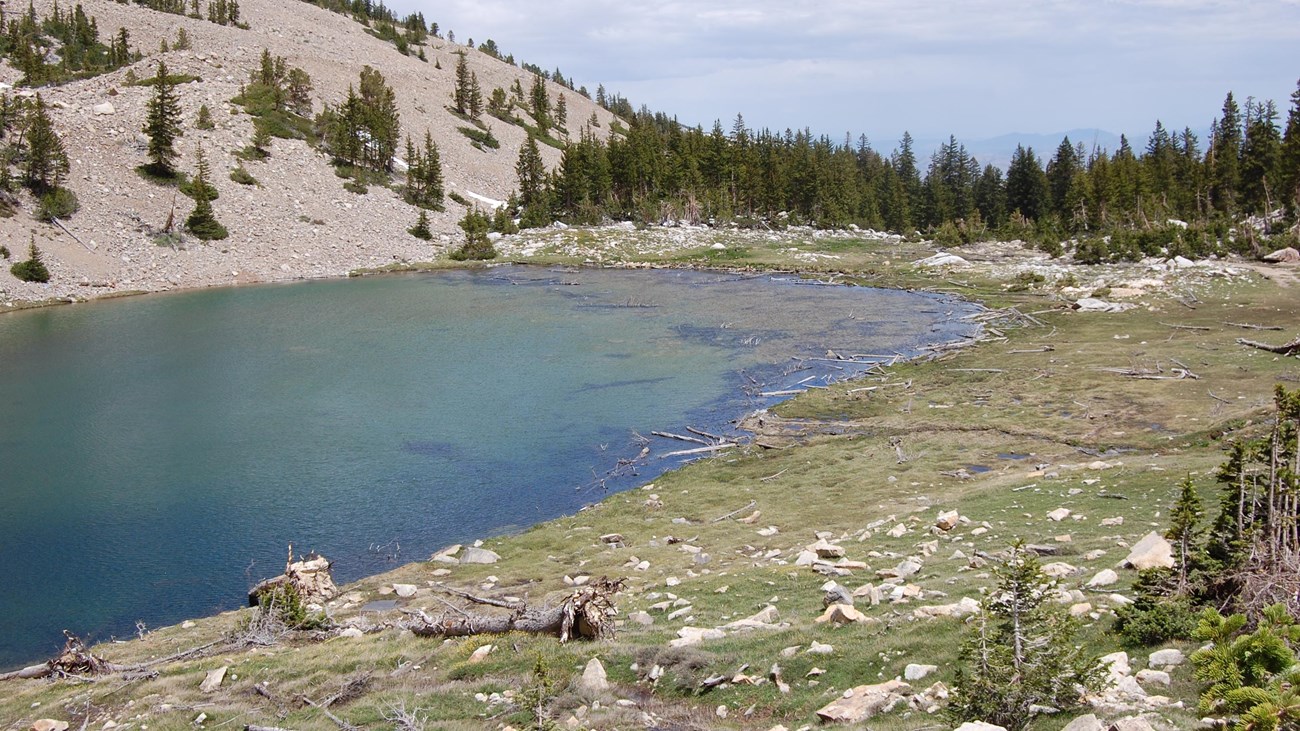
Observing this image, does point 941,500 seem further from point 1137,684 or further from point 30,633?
point 30,633

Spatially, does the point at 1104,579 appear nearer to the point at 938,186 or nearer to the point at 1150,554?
the point at 1150,554

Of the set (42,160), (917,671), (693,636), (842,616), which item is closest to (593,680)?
(693,636)

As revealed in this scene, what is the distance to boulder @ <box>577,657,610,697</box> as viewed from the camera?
11.2m

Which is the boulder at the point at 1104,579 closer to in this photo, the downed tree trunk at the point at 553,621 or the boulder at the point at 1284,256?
the downed tree trunk at the point at 553,621

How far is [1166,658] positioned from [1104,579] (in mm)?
3278

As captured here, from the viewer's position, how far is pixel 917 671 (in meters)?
9.89

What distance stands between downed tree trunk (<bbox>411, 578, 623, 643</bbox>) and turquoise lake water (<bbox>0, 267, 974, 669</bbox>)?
264 inches

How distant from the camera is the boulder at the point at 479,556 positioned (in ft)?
66.0

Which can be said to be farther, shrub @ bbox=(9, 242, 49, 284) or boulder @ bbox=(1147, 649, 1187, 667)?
shrub @ bbox=(9, 242, 49, 284)

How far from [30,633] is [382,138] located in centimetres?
8918

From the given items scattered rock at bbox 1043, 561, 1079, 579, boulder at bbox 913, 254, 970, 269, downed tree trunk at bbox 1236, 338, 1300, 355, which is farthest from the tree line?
scattered rock at bbox 1043, 561, 1079, 579

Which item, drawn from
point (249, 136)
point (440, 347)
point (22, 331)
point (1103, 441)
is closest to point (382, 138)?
point (249, 136)

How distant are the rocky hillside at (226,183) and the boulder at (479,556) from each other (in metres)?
54.5

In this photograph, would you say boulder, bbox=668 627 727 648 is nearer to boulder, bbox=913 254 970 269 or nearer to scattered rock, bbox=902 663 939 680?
scattered rock, bbox=902 663 939 680
